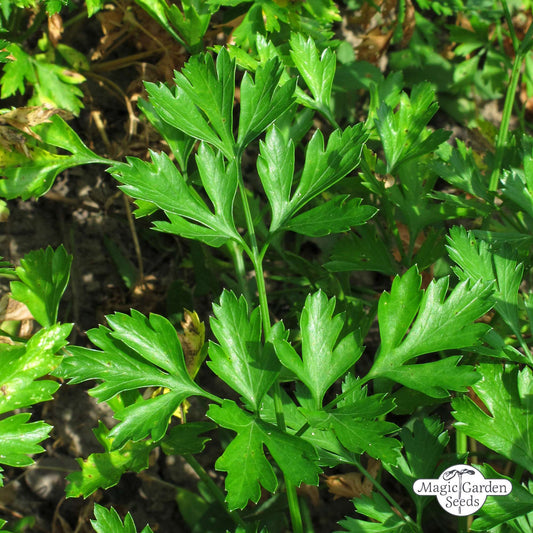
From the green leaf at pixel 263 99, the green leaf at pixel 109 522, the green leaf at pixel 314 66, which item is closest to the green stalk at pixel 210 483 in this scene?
the green leaf at pixel 109 522

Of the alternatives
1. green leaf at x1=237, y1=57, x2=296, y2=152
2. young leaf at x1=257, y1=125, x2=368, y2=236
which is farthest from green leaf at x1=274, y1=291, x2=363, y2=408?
green leaf at x1=237, y1=57, x2=296, y2=152

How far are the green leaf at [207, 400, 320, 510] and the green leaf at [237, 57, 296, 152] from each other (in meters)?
0.55

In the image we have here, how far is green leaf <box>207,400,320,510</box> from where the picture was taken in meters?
0.90

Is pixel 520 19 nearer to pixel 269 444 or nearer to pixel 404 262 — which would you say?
pixel 404 262

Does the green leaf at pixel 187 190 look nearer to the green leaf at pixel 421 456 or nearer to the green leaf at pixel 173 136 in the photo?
the green leaf at pixel 173 136

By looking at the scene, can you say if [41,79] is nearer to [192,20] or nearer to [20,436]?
[192,20]

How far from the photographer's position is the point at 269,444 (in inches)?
37.0

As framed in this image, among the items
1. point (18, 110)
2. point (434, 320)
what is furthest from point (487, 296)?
point (18, 110)

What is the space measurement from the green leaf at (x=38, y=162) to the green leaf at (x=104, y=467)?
528 millimetres

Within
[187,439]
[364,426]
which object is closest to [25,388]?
[187,439]

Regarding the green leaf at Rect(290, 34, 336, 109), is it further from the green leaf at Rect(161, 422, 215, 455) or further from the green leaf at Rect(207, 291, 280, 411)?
the green leaf at Rect(161, 422, 215, 455)

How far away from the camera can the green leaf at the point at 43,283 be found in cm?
117

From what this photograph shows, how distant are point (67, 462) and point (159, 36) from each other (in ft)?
4.06

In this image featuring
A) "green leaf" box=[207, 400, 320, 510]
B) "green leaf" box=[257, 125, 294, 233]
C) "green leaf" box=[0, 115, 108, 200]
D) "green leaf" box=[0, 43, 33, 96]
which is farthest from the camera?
"green leaf" box=[0, 43, 33, 96]
